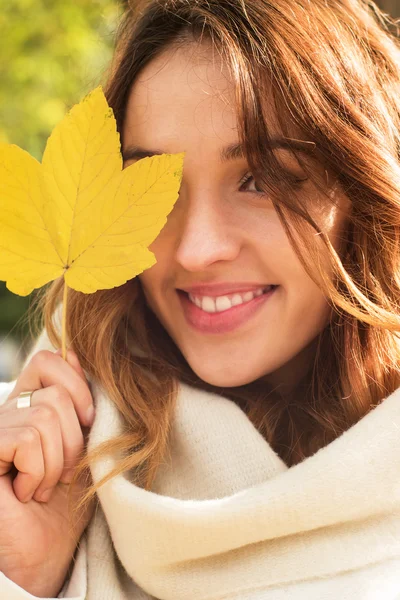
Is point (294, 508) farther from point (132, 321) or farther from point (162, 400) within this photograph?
point (132, 321)

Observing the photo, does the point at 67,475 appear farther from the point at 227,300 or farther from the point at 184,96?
the point at 184,96

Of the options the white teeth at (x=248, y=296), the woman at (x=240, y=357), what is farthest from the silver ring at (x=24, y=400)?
the white teeth at (x=248, y=296)

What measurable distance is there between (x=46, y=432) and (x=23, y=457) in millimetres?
54

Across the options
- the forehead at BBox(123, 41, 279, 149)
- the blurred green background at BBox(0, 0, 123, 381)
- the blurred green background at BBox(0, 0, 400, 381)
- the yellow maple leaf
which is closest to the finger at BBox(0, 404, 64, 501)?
the yellow maple leaf

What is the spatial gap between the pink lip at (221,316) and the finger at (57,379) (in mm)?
239

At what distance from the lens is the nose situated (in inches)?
53.1

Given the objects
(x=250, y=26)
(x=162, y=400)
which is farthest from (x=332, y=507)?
(x=250, y=26)

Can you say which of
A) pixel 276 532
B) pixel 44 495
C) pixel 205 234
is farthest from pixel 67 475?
pixel 205 234

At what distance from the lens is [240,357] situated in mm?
1455

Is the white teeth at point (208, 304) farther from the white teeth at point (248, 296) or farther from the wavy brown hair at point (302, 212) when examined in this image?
the wavy brown hair at point (302, 212)

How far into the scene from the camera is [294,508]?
1234mm

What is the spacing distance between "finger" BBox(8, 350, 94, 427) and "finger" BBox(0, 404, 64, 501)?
0.06 m

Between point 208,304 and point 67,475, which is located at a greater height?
point 208,304

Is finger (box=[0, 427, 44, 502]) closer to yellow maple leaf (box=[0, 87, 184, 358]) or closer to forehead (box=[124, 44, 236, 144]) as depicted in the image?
yellow maple leaf (box=[0, 87, 184, 358])
